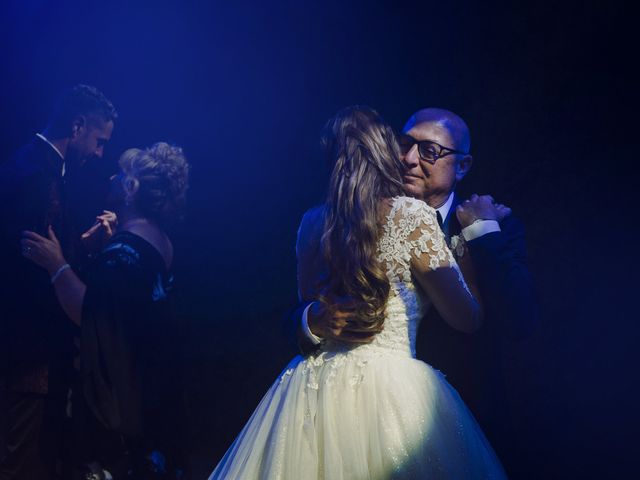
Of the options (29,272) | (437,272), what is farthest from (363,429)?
(29,272)

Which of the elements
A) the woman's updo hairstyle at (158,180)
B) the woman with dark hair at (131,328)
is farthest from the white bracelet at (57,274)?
the woman's updo hairstyle at (158,180)

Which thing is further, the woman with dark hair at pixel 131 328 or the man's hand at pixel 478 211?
the woman with dark hair at pixel 131 328

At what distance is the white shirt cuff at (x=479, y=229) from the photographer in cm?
211

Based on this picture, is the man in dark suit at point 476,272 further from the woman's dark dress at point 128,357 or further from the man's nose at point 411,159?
the woman's dark dress at point 128,357

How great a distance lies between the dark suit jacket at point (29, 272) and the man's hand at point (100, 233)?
0.17m

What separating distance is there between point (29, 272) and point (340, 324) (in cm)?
Answer: 181

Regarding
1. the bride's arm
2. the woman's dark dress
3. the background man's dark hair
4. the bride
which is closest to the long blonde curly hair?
the bride

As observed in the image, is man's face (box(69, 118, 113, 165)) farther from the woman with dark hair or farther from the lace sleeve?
the lace sleeve

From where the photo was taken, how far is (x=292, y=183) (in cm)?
354

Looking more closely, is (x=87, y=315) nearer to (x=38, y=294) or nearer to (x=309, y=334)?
(x=38, y=294)

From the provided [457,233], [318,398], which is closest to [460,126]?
[457,233]

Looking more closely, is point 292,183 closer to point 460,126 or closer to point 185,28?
point 185,28

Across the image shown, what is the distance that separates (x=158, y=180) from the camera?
288 cm

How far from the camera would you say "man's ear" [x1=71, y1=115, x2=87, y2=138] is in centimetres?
306
